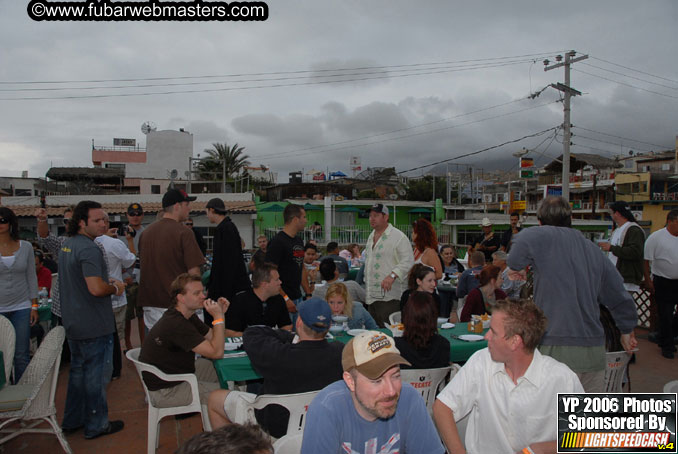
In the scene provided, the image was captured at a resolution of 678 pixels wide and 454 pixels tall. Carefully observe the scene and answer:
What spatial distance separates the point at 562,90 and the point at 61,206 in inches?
1016

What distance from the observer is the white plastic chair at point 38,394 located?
303 cm

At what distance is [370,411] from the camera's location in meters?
1.79

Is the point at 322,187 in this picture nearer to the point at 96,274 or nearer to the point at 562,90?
the point at 562,90

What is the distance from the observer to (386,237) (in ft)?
17.3

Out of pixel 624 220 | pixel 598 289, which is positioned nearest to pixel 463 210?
pixel 624 220

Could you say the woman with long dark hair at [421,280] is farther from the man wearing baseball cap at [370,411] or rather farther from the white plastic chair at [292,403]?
the man wearing baseball cap at [370,411]

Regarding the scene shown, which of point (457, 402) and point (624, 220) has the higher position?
point (624, 220)

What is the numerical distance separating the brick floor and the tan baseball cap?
251 centimetres

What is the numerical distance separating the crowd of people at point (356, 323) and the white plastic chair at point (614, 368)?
93 millimetres

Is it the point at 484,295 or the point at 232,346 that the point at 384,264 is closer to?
the point at 484,295

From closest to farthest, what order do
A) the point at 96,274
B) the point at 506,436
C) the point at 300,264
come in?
the point at 506,436 → the point at 96,274 → the point at 300,264

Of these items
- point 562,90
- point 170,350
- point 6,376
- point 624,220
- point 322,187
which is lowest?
point 6,376

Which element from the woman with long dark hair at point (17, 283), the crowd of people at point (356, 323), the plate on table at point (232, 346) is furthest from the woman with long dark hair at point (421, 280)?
the woman with long dark hair at point (17, 283)

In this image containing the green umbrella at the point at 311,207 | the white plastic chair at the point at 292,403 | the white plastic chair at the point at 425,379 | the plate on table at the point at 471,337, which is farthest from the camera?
the green umbrella at the point at 311,207
